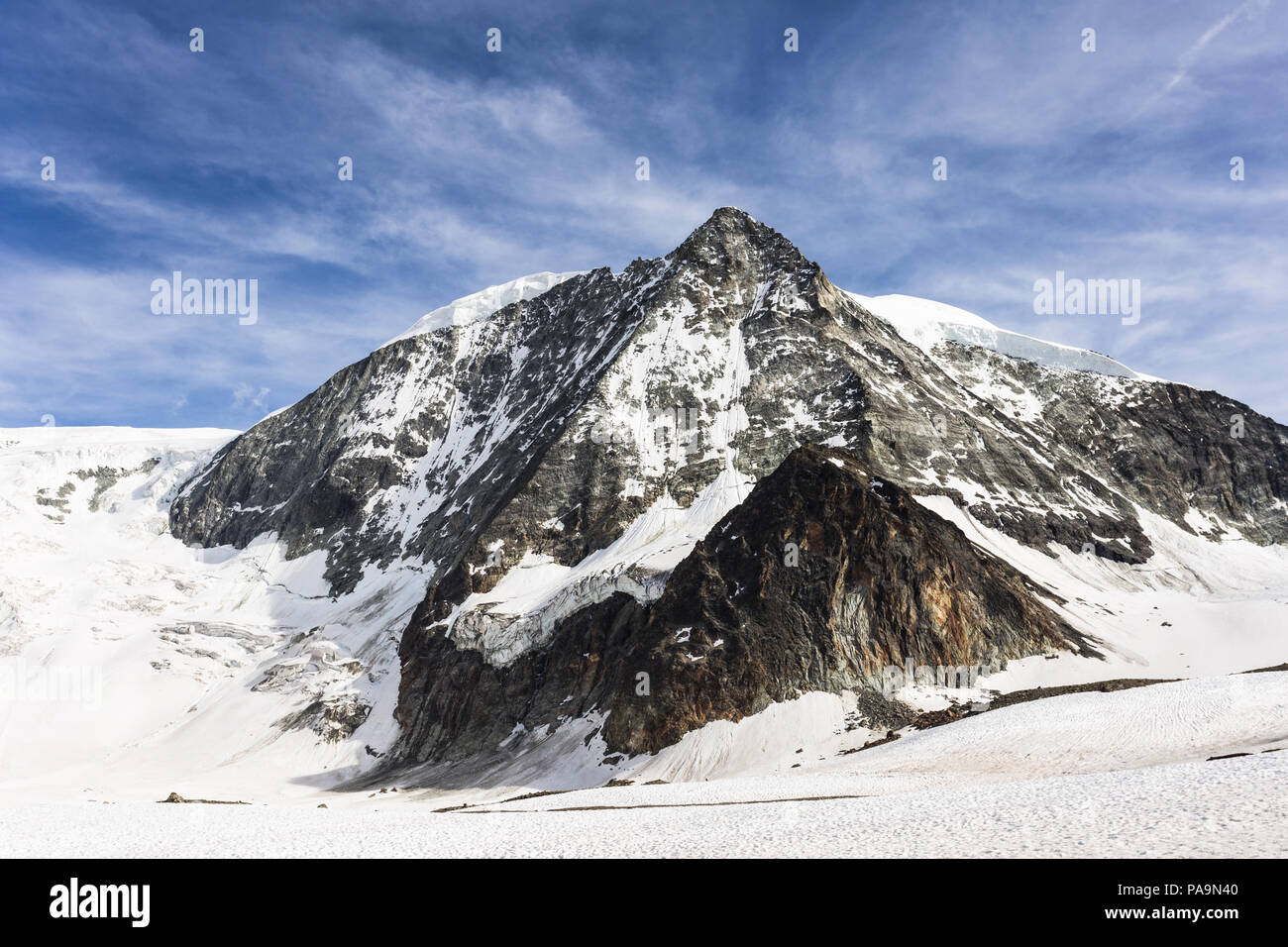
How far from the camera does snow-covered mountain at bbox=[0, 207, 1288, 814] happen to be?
7375 cm

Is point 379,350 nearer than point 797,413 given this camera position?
No

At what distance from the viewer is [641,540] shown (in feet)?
325

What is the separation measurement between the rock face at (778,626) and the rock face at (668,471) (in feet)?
1.03

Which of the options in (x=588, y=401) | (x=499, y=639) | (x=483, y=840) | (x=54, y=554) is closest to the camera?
(x=483, y=840)

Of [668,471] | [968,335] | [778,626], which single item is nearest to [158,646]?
[668,471]

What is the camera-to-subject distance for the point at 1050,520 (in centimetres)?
10356

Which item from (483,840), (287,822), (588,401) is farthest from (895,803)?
(588,401)

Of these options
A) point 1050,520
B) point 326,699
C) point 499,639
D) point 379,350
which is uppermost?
point 379,350

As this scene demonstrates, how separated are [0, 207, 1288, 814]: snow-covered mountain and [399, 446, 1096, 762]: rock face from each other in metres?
0.30

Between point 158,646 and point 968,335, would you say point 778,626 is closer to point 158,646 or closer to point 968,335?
point 158,646

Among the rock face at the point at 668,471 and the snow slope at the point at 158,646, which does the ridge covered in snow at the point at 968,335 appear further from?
the snow slope at the point at 158,646

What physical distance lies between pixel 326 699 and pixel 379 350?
88.5 meters

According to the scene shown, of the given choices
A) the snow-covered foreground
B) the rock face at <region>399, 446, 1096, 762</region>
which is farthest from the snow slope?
the snow-covered foreground
